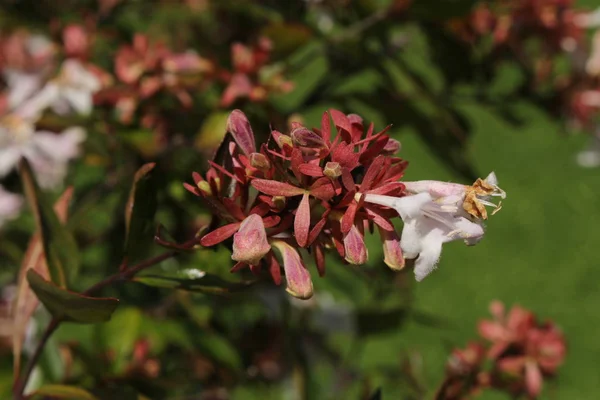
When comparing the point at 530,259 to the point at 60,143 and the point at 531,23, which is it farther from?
the point at 60,143

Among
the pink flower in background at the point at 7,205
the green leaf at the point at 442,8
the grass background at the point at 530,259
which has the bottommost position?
the grass background at the point at 530,259

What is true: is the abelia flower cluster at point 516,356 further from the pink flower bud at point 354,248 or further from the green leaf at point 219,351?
the pink flower bud at point 354,248

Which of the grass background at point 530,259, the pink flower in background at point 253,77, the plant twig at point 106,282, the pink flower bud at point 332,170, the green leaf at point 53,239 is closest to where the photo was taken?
the pink flower bud at point 332,170

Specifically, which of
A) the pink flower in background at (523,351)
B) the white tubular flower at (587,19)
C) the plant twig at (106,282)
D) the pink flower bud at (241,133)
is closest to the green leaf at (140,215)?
the plant twig at (106,282)

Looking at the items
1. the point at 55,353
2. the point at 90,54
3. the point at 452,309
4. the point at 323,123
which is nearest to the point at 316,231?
the point at 323,123

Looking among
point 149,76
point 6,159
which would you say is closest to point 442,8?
point 149,76
